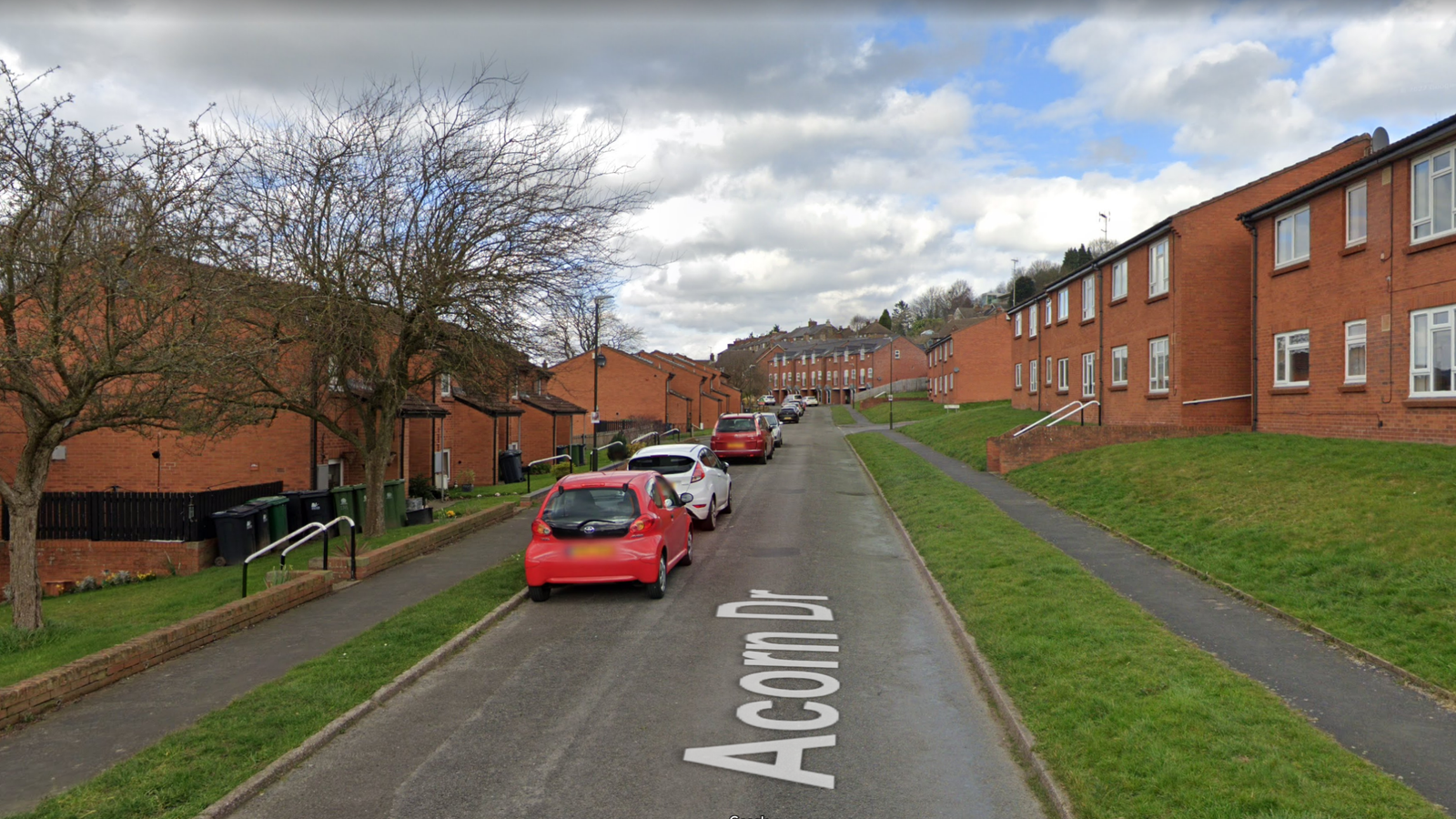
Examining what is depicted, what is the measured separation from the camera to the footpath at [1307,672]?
5262 millimetres

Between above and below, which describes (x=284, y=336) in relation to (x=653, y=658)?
above

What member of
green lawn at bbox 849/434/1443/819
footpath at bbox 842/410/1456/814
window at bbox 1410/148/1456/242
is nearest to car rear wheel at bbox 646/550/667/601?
green lawn at bbox 849/434/1443/819

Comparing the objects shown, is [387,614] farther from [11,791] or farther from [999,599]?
[999,599]

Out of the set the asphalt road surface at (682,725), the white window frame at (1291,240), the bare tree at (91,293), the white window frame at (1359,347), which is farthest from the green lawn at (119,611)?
the white window frame at (1291,240)

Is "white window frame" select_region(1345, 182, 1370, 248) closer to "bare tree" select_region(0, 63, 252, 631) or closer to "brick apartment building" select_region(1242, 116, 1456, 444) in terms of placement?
"brick apartment building" select_region(1242, 116, 1456, 444)

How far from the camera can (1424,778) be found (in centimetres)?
491

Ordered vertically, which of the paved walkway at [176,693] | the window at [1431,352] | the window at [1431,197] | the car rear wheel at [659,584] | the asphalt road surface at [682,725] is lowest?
the paved walkway at [176,693]

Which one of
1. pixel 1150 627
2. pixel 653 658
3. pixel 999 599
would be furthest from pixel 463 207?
pixel 1150 627

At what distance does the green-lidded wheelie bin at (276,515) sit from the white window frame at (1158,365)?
66.9 ft

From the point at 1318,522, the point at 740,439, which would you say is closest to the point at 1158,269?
the point at 740,439

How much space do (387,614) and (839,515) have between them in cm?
985

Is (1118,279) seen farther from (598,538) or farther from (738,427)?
(598,538)

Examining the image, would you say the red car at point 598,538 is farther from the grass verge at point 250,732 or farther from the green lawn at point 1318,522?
the green lawn at point 1318,522

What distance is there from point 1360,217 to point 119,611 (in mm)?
21059
